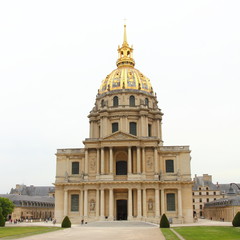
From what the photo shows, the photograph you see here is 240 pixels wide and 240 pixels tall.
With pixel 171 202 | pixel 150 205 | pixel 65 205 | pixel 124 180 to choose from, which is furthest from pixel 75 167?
pixel 171 202

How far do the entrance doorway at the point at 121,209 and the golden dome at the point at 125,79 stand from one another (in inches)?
920

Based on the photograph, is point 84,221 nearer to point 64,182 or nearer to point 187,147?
point 64,182

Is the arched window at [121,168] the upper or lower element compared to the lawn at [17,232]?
upper

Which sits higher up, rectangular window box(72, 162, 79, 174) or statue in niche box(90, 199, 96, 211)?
rectangular window box(72, 162, 79, 174)

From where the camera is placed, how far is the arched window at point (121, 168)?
68.2 meters

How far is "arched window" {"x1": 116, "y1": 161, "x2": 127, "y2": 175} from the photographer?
68225mm

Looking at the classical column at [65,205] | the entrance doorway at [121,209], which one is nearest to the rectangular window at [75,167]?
the classical column at [65,205]

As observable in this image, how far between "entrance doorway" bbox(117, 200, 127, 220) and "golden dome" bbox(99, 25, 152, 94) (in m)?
23.4

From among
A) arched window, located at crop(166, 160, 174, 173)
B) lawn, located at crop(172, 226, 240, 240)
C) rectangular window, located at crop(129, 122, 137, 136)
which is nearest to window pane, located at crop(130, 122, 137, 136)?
rectangular window, located at crop(129, 122, 137, 136)

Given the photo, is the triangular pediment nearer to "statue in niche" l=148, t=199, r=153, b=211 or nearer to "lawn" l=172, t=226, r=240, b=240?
"statue in niche" l=148, t=199, r=153, b=211

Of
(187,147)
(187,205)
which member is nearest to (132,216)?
(187,205)

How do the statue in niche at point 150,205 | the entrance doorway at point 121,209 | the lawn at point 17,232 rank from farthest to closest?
the entrance doorway at point 121,209 < the statue in niche at point 150,205 < the lawn at point 17,232

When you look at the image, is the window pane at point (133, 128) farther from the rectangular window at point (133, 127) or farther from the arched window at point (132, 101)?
the arched window at point (132, 101)

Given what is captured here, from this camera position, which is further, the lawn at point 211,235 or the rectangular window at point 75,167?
the rectangular window at point 75,167
